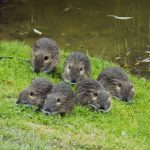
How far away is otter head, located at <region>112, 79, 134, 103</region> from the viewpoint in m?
8.74

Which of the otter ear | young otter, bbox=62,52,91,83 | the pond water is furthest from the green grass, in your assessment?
the pond water

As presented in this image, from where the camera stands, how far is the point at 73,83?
353 inches

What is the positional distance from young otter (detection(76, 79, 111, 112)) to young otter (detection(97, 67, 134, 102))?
663 mm

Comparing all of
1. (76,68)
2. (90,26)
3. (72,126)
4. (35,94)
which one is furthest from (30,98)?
(90,26)

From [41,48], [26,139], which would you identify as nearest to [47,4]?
[41,48]

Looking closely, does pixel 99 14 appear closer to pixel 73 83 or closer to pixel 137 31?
pixel 137 31

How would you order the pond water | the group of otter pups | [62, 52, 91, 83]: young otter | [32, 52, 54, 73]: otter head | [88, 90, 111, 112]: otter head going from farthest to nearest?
the pond water
[32, 52, 54, 73]: otter head
[62, 52, 91, 83]: young otter
[88, 90, 111, 112]: otter head
the group of otter pups

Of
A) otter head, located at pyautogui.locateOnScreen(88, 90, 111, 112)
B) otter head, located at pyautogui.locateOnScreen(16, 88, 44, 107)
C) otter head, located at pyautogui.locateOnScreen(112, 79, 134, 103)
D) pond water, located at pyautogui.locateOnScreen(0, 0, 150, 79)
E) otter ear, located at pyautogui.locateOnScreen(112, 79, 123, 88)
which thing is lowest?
pond water, located at pyautogui.locateOnScreen(0, 0, 150, 79)

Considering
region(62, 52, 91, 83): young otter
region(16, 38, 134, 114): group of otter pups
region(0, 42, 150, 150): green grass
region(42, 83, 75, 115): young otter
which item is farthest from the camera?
region(62, 52, 91, 83): young otter

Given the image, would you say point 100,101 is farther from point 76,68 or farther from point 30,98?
point 76,68

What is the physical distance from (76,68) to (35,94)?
1.54 meters

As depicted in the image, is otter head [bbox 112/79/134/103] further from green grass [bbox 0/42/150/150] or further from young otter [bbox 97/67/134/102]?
green grass [bbox 0/42/150/150]

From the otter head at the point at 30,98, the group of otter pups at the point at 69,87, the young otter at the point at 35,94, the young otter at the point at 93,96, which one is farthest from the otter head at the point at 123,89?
the otter head at the point at 30,98

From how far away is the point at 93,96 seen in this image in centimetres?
799
